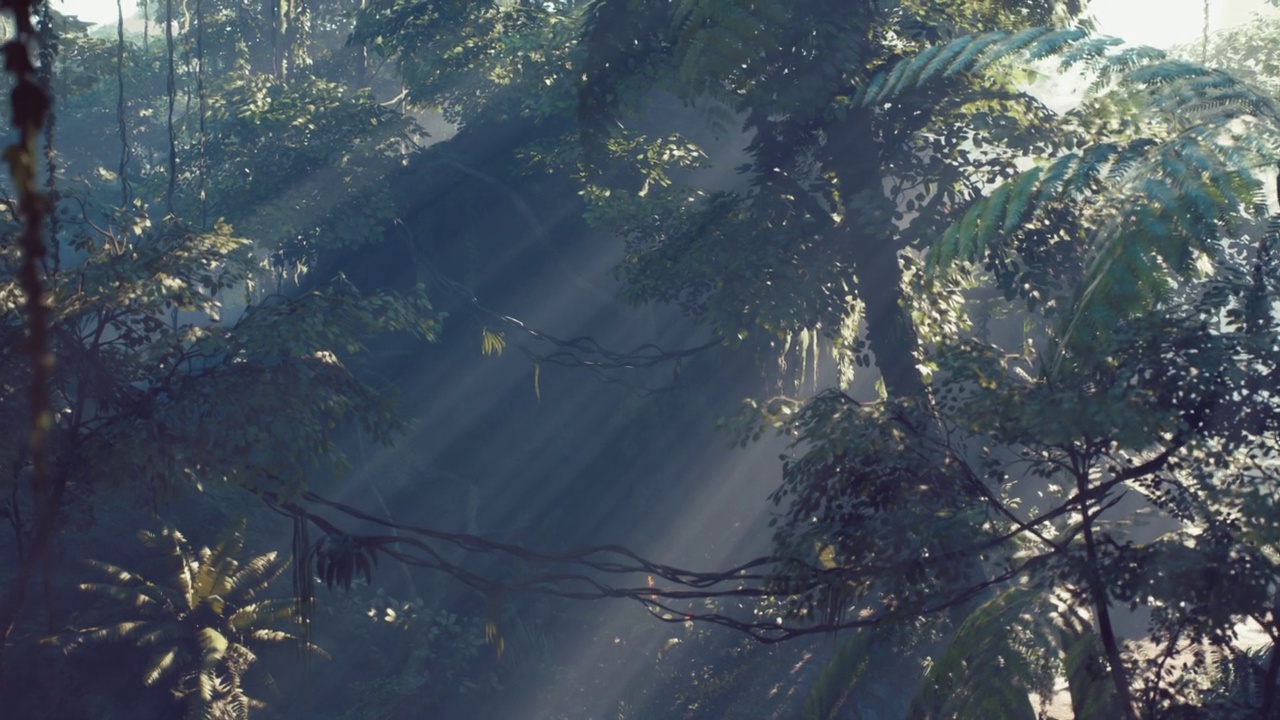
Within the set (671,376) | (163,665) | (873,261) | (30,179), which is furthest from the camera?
(671,376)

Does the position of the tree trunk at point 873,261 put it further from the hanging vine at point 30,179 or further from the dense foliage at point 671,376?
the hanging vine at point 30,179

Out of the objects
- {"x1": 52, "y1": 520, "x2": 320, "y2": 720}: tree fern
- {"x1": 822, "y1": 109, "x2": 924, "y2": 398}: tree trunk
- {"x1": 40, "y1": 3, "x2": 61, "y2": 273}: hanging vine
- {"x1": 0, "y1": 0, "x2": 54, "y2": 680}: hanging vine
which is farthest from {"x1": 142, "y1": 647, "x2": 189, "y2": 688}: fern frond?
{"x1": 0, "y1": 0, "x2": 54, "y2": 680}: hanging vine

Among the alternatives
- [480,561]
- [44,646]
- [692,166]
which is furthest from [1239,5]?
[44,646]

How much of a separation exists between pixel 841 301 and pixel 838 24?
2718 millimetres

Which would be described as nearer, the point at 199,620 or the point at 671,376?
the point at 199,620

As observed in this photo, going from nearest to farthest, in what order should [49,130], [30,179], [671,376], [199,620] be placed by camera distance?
[30,179], [49,130], [199,620], [671,376]

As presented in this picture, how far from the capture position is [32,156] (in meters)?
1.31

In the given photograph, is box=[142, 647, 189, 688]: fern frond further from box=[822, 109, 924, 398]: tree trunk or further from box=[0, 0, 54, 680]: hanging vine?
box=[0, 0, 54, 680]: hanging vine

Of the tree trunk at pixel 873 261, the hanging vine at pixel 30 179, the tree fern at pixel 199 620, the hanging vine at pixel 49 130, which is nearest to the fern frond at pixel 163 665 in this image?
the tree fern at pixel 199 620

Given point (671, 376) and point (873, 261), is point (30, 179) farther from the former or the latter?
point (671, 376)

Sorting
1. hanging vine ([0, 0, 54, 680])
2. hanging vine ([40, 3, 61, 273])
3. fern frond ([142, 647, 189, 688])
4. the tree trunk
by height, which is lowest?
fern frond ([142, 647, 189, 688])

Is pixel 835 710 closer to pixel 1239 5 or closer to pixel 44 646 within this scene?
pixel 44 646

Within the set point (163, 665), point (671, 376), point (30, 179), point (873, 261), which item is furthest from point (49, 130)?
point (671, 376)

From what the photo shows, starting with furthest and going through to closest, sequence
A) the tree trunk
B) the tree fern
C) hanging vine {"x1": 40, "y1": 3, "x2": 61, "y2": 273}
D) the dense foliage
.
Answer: the tree fern < the tree trunk < hanging vine {"x1": 40, "y1": 3, "x2": 61, "y2": 273} < the dense foliage
